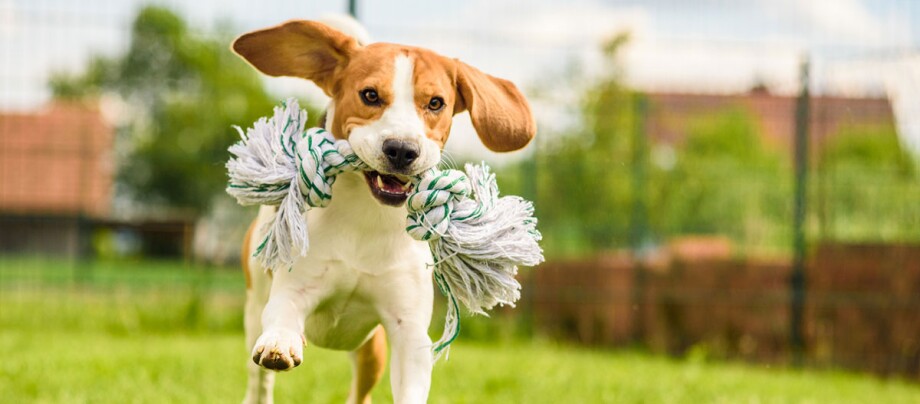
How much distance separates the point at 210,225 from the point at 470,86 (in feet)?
29.3

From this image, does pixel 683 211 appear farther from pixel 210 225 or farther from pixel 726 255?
pixel 210 225

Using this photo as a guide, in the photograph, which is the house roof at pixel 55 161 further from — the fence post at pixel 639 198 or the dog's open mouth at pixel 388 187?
the dog's open mouth at pixel 388 187

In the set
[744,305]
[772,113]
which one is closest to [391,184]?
[744,305]

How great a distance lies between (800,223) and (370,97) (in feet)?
23.6

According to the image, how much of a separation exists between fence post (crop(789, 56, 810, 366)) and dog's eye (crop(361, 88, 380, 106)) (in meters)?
7.06

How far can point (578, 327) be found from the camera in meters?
9.27

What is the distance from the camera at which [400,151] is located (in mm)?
2600

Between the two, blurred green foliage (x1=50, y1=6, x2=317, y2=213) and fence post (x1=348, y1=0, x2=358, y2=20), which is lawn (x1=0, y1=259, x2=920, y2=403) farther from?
fence post (x1=348, y1=0, x2=358, y2=20)

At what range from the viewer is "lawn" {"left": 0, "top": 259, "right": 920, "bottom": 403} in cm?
516

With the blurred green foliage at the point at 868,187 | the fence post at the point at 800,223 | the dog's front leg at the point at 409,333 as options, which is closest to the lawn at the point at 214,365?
the fence post at the point at 800,223

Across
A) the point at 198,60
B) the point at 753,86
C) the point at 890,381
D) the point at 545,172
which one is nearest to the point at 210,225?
the point at 545,172

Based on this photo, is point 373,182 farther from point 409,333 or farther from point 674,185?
point 674,185

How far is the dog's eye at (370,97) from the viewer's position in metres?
2.73

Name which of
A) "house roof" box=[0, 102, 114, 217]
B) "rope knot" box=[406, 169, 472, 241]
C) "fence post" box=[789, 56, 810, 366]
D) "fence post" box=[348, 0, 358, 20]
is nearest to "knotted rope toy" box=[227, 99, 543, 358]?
"rope knot" box=[406, 169, 472, 241]
